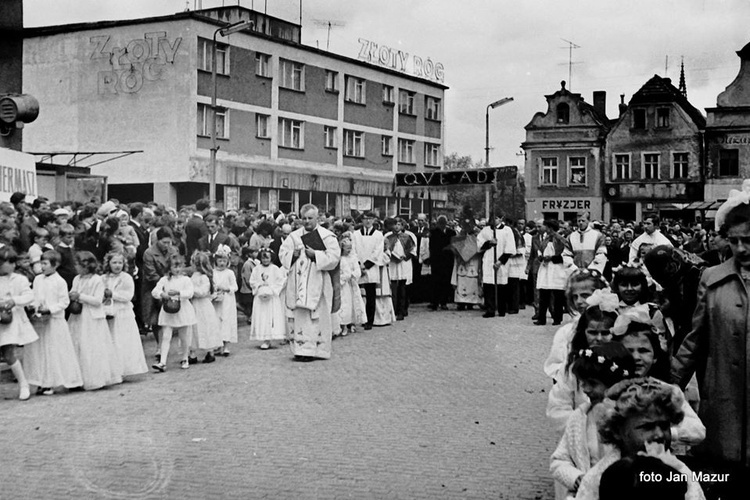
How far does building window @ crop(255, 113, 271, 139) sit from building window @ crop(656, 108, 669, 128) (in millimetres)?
24627

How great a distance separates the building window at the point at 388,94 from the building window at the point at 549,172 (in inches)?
459

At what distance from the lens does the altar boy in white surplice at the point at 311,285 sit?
42.1ft

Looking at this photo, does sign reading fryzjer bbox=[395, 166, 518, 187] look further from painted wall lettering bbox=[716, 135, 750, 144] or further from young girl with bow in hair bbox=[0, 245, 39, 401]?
painted wall lettering bbox=[716, 135, 750, 144]

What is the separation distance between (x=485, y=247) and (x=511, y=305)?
1.57m

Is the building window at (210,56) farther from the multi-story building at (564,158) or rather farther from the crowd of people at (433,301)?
the multi-story building at (564,158)

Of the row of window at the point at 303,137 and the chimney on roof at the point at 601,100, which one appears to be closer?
the row of window at the point at 303,137

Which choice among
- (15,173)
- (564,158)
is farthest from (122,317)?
(564,158)

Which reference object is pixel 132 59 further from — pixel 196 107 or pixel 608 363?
pixel 608 363

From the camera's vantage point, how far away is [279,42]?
42.0 m

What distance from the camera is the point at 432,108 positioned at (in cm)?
5500

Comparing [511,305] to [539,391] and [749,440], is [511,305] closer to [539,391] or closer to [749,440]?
[539,391]

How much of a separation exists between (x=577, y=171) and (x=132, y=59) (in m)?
29.1

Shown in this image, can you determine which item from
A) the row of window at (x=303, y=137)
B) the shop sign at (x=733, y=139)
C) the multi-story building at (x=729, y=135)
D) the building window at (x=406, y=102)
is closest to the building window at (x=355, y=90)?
the row of window at (x=303, y=137)

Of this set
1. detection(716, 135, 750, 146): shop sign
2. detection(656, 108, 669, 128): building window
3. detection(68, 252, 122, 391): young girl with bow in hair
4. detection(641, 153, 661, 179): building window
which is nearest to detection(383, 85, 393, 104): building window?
detection(641, 153, 661, 179): building window
